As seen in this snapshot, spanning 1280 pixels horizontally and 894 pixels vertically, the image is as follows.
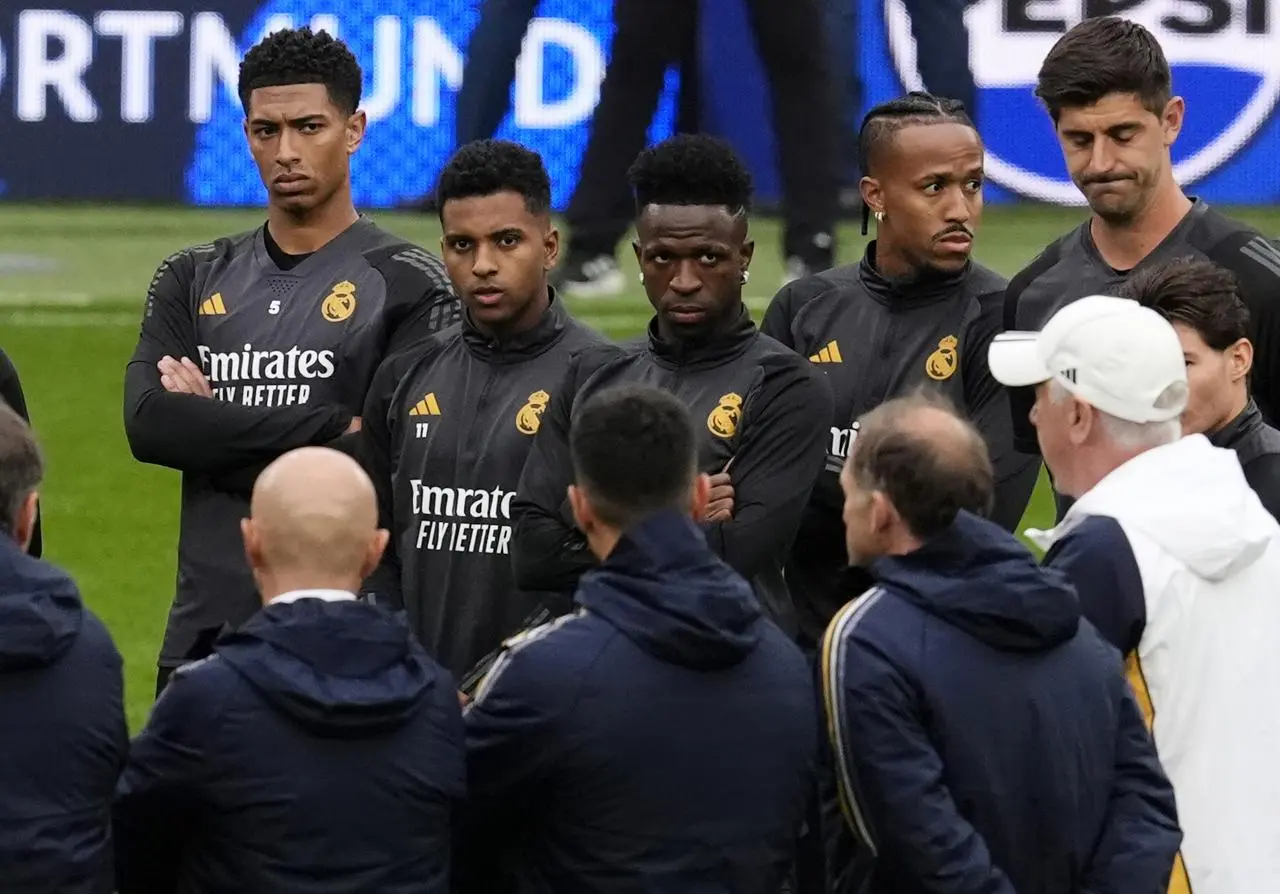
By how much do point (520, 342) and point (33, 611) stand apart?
1539mm

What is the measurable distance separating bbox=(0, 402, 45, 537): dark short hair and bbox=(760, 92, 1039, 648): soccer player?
173 centimetres

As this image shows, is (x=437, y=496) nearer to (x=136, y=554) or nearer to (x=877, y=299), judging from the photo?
(x=877, y=299)

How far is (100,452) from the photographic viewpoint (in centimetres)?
990

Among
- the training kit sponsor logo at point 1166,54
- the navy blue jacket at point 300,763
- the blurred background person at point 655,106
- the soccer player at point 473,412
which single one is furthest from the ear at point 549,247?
the training kit sponsor logo at point 1166,54

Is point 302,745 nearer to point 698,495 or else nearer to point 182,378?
point 698,495

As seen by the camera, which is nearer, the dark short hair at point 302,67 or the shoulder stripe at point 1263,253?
the shoulder stripe at point 1263,253

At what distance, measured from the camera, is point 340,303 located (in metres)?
4.96

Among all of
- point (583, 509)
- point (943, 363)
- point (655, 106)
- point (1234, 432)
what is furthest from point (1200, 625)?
point (655, 106)

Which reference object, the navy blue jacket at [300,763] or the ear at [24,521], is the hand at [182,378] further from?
the navy blue jacket at [300,763]

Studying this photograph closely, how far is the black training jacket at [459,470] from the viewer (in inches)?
178

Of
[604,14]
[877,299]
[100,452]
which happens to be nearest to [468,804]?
[877,299]

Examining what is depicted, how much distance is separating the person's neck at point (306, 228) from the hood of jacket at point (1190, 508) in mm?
2003

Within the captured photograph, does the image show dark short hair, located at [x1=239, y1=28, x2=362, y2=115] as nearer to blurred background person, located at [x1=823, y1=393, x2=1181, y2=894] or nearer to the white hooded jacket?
blurred background person, located at [x1=823, y1=393, x2=1181, y2=894]

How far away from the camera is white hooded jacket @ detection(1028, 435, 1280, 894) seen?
3.56m
